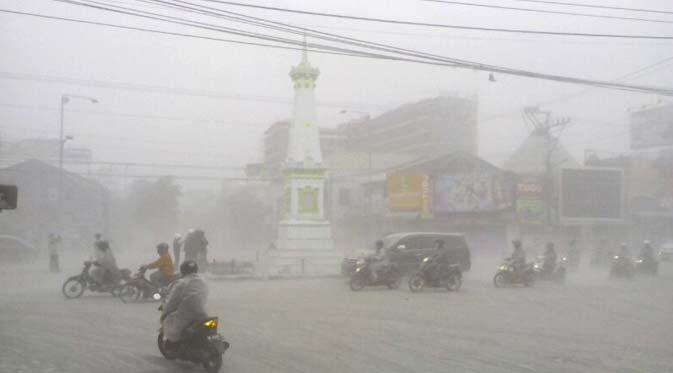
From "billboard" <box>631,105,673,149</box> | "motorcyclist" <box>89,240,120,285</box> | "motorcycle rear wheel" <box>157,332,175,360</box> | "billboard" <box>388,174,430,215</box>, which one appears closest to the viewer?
"motorcycle rear wheel" <box>157,332,175,360</box>

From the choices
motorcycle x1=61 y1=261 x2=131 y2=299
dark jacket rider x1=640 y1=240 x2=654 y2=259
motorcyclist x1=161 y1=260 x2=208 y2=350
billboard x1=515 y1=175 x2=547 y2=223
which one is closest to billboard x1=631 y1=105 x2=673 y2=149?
A: billboard x1=515 y1=175 x2=547 y2=223

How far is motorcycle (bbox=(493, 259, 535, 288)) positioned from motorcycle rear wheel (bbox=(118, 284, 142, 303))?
10581mm

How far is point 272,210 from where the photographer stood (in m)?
53.9

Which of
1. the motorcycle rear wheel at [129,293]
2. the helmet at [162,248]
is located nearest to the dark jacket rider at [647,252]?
the helmet at [162,248]

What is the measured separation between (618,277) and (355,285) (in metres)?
11.5

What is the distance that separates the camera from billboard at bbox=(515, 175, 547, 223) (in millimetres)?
40969

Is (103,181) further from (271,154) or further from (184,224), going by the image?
(271,154)

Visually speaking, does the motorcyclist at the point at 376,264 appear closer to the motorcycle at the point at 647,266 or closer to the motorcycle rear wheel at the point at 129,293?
the motorcycle rear wheel at the point at 129,293

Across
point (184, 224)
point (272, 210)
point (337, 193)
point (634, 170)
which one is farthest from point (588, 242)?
point (184, 224)

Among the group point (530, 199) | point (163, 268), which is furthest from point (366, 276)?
point (530, 199)

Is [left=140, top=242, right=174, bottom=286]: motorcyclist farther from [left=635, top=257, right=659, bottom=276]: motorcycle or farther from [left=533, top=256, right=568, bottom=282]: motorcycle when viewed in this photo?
[left=635, top=257, right=659, bottom=276]: motorcycle

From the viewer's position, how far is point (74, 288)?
15.4 m

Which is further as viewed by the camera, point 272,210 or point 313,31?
point 272,210

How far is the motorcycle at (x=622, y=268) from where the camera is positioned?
23.7 m
